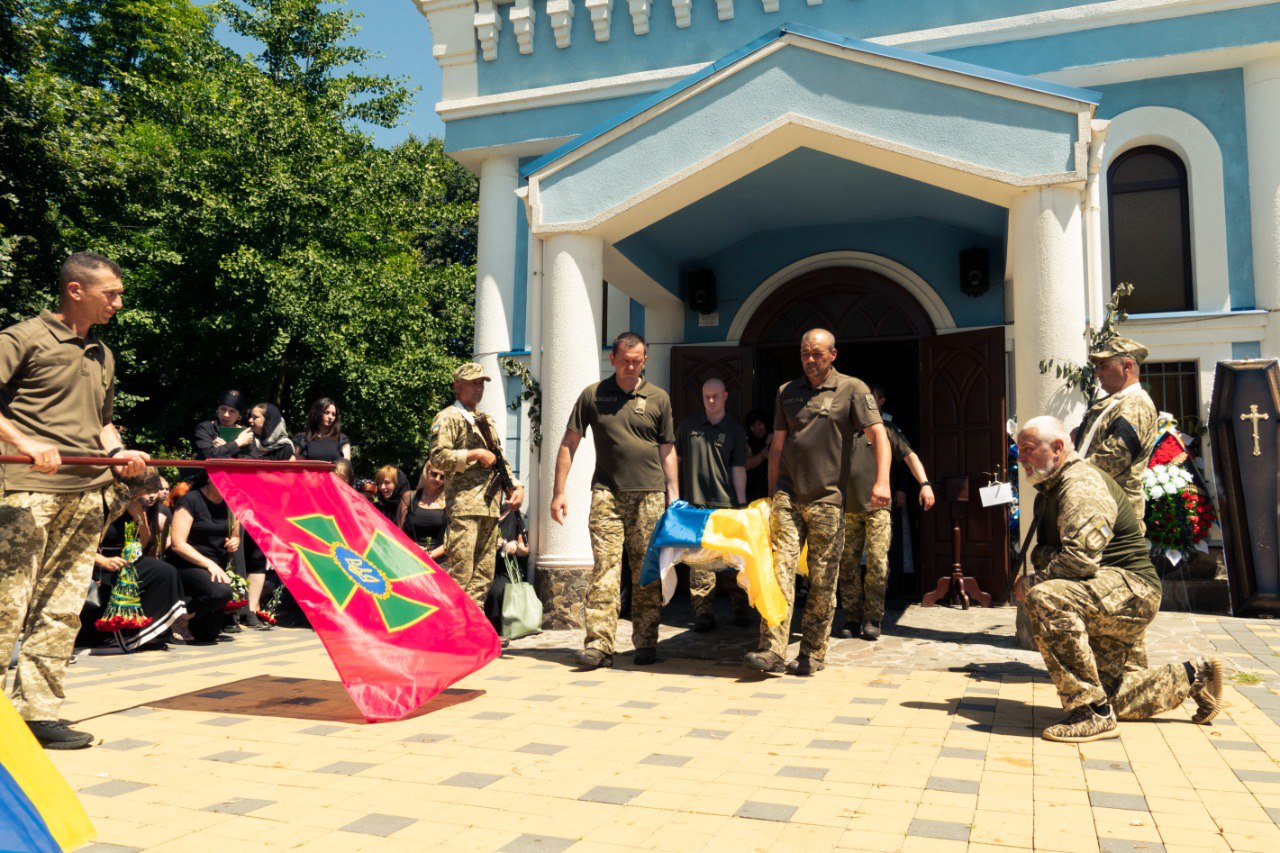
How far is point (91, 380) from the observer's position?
458 centimetres

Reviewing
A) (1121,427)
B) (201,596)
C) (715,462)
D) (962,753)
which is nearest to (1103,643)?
(962,753)

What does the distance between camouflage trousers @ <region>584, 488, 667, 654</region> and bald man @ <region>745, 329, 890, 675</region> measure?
86 cm

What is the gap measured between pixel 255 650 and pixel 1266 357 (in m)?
10.1

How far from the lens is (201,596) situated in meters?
7.79

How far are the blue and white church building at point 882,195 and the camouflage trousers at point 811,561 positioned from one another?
2.02 metres

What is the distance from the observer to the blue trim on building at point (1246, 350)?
10.1 meters

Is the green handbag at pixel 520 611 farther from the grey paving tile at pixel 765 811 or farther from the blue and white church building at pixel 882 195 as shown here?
the grey paving tile at pixel 765 811

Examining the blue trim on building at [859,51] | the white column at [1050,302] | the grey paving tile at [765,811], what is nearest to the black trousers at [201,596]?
the blue trim on building at [859,51]

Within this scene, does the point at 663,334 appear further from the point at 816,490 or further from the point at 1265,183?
the point at 1265,183

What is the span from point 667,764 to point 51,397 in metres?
3.24

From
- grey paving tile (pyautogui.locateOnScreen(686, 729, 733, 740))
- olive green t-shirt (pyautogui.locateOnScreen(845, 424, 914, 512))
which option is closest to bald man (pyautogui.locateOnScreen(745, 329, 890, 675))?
olive green t-shirt (pyautogui.locateOnScreen(845, 424, 914, 512))

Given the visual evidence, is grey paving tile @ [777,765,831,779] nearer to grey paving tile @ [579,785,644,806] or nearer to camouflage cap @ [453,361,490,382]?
grey paving tile @ [579,785,644,806]

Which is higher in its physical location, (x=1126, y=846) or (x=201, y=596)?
(x=201, y=596)

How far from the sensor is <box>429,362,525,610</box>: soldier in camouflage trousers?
696 centimetres
